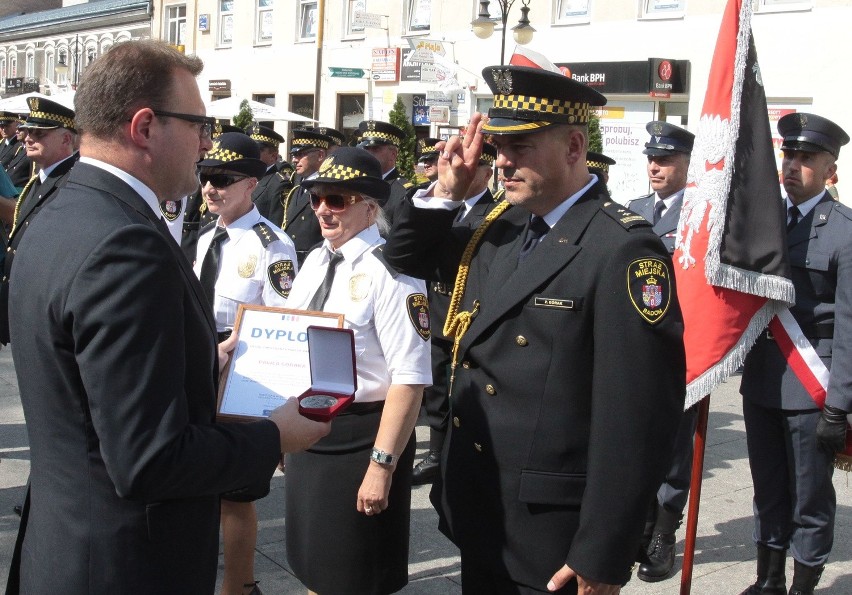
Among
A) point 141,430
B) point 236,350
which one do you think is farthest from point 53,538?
point 236,350

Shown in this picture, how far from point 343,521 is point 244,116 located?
18.8 meters

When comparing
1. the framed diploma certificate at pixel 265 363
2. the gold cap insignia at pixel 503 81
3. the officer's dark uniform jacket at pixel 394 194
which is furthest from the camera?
the officer's dark uniform jacket at pixel 394 194

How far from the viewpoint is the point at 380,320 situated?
3.40m

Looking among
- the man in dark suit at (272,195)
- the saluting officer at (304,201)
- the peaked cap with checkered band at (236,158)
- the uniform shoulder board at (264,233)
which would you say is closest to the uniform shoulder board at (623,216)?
the uniform shoulder board at (264,233)

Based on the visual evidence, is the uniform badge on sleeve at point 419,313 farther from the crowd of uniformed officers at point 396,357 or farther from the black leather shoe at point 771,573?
the black leather shoe at point 771,573

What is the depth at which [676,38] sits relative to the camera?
18.2 metres

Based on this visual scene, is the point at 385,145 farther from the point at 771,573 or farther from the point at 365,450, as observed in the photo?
the point at 365,450

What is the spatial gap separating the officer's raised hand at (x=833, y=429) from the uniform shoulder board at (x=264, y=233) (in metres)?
2.66

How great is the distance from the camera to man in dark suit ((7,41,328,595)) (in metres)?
1.81

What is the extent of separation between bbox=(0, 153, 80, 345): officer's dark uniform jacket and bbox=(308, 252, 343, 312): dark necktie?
258 cm

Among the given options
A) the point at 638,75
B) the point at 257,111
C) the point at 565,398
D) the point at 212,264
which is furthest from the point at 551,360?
the point at 257,111

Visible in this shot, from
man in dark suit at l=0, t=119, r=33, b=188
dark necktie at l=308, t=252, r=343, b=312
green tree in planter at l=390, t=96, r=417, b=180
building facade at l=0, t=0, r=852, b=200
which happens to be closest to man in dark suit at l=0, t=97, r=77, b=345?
dark necktie at l=308, t=252, r=343, b=312

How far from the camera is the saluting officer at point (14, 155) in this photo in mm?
12227

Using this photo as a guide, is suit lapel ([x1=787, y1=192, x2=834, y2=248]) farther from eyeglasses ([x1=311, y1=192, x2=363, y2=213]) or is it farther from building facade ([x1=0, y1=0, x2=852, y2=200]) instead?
building facade ([x1=0, y1=0, x2=852, y2=200])
